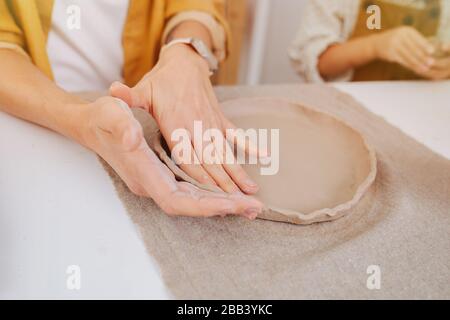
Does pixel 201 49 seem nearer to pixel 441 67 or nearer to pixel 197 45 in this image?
pixel 197 45

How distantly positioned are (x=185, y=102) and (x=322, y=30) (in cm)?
58

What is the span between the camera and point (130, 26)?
858 mm

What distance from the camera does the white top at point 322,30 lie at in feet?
3.50

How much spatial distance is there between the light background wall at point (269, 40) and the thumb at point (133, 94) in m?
1.04

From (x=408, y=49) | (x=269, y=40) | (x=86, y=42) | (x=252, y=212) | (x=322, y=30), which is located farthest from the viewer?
(x=269, y=40)

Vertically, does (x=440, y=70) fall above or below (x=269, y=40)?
above

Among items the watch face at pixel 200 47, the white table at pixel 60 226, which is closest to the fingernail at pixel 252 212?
the white table at pixel 60 226

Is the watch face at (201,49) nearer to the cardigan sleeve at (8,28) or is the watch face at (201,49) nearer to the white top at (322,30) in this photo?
the cardigan sleeve at (8,28)

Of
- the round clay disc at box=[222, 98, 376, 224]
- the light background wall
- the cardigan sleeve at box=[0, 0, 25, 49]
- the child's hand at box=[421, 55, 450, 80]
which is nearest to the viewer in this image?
the round clay disc at box=[222, 98, 376, 224]

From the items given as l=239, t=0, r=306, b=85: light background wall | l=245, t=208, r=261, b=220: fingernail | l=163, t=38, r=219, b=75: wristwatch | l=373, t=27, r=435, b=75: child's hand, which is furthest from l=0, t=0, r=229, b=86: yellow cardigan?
l=239, t=0, r=306, b=85: light background wall

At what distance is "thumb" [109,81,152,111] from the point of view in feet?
1.79

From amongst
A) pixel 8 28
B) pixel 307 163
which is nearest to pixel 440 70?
pixel 307 163

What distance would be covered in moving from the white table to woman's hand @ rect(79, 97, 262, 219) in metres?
0.05

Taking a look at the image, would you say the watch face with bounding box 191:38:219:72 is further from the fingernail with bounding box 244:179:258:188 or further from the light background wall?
the light background wall
